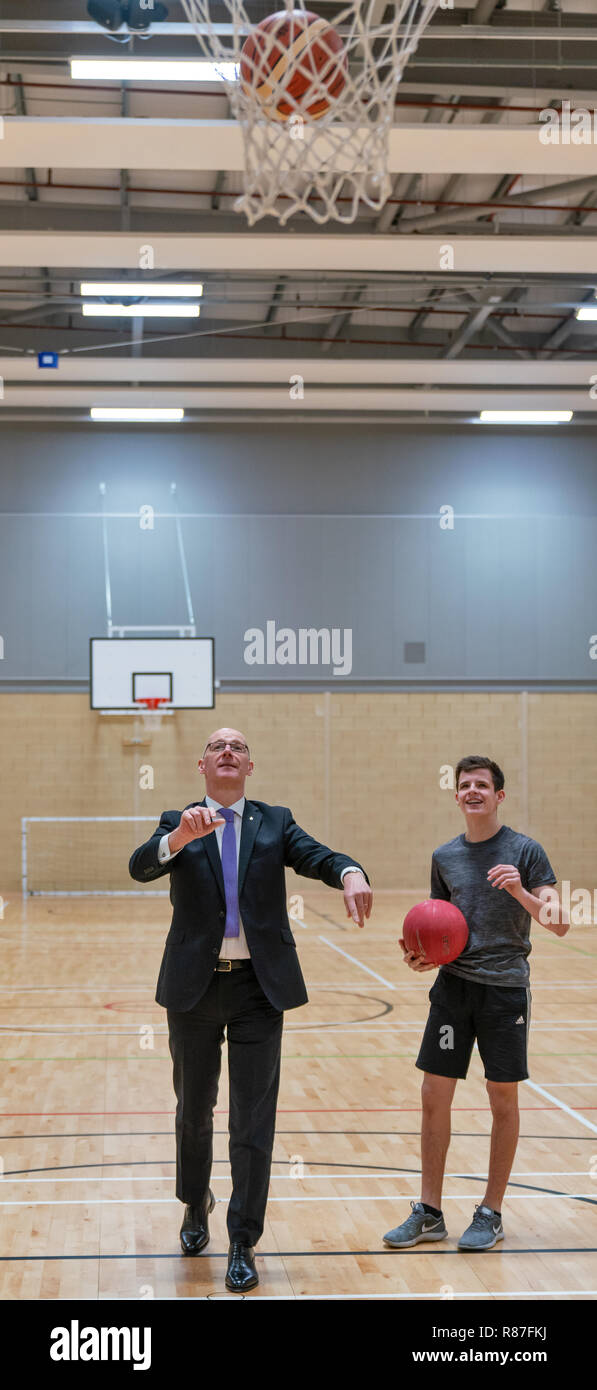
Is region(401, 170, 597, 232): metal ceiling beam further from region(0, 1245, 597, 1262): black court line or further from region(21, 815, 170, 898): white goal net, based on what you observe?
region(0, 1245, 597, 1262): black court line

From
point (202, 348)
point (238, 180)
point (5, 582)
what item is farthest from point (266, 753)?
point (238, 180)

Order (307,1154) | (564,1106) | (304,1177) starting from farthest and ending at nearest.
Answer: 1. (564,1106)
2. (307,1154)
3. (304,1177)

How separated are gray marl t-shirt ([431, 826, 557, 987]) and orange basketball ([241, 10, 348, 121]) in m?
3.20

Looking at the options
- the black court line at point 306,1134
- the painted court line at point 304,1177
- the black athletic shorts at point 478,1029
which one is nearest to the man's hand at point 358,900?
the black athletic shorts at point 478,1029

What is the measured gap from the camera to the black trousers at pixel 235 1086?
4590mm

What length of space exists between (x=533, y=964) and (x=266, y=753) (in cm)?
725

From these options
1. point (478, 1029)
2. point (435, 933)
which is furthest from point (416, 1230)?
point (435, 933)

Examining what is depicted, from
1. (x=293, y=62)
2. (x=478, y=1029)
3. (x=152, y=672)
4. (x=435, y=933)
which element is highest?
(x=293, y=62)

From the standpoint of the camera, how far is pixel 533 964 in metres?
13.7

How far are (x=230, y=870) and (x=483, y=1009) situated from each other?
1.10 metres

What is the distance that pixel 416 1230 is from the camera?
503 centimetres

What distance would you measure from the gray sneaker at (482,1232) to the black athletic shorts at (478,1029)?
552 millimetres

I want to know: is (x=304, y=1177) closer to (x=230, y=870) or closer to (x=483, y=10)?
(x=230, y=870)
